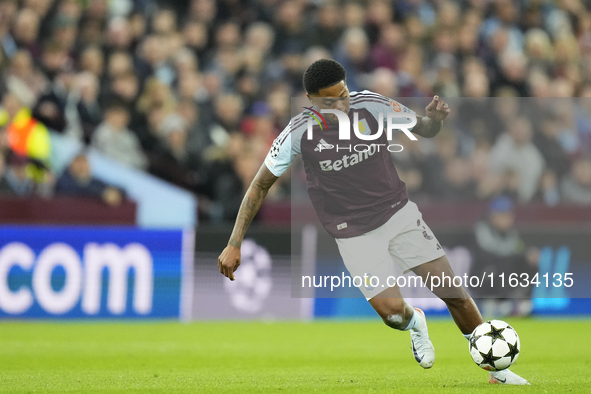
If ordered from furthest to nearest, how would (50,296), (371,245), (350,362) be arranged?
(50,296)
(350,362)
(371,245)

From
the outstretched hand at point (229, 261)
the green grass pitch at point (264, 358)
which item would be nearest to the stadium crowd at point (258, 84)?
the green grass pitch at point (264, 358)

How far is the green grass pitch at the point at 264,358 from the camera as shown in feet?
21.4

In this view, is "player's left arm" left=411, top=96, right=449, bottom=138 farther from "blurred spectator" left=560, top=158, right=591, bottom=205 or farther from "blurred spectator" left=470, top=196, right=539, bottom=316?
"blurred spectator" left=560, top=158, right=591, bottom=205

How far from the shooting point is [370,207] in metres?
6.54

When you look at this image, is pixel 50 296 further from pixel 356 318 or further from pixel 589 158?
pixel 589 158

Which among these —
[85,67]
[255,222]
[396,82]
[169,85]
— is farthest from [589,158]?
[85,67]

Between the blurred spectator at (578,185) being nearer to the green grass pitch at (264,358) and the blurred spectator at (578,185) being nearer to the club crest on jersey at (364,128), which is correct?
the green grass pitch at (264,358)

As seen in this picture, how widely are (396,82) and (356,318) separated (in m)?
4.08

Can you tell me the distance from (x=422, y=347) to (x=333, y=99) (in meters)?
1.97

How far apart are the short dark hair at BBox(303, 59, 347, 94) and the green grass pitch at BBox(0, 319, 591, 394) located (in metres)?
2.13

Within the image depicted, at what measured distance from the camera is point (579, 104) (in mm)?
13984

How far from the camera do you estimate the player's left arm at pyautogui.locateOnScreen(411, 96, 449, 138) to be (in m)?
6.24

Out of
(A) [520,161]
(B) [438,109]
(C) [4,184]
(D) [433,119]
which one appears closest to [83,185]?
(C) [4,184]

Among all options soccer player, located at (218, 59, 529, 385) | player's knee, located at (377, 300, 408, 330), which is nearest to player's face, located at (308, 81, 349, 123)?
soccer player, located at (218, 59, 529, 385)
